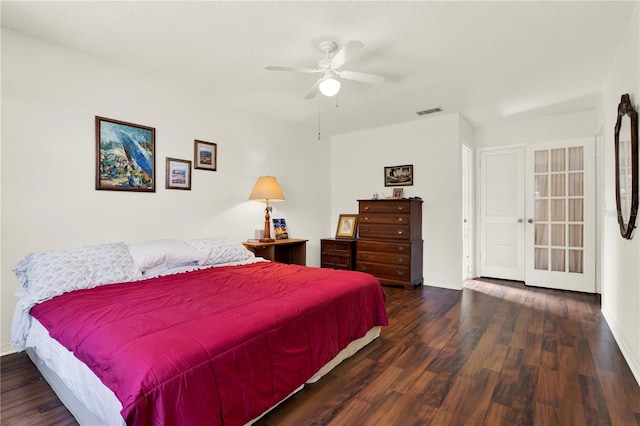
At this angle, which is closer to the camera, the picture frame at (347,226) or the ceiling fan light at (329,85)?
the ceiling fan light at (329,85)

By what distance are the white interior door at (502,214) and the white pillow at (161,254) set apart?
14.4ft

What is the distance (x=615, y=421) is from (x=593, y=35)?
266cm

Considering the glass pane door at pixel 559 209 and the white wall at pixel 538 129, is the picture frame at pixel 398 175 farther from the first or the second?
the glass pane door at pixel 559 209

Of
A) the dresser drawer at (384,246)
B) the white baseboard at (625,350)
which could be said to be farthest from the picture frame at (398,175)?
the white baseboard at (625,350)

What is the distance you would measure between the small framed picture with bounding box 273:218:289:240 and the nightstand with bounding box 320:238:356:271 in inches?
35.4

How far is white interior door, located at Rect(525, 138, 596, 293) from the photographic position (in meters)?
4.31

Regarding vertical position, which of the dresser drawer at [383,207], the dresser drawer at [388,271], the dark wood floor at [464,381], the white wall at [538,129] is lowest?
the dark wood floor at [464,381]

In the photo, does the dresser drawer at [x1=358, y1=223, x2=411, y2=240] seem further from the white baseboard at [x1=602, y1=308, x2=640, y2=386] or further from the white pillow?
the white pillow

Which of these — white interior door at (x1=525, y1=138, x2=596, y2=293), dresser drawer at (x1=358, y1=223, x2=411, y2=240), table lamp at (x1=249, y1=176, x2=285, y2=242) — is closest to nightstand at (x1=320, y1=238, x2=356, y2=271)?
dresser drawer at (x1=358, y1=223, x2=411, y2=240)

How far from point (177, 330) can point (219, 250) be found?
1781 mm

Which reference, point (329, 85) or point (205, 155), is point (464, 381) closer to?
point (329, 85)

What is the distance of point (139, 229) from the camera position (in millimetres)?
3105

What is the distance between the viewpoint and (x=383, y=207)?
4699mm

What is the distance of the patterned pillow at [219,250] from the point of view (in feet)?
10.2
